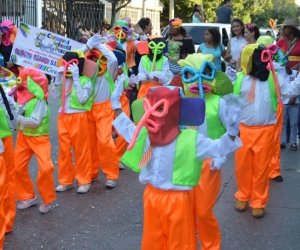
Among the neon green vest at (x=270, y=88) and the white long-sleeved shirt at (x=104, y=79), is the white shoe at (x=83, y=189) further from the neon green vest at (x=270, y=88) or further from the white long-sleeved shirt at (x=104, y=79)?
the neon green vest at (x=270, y=88)

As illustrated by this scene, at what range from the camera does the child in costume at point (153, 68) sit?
8016mm

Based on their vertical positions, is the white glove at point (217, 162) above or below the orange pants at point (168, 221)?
above

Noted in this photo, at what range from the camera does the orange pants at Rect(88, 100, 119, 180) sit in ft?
22.0

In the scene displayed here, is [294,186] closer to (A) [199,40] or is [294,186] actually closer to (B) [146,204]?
(B) [146,204]

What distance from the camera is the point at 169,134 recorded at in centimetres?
379

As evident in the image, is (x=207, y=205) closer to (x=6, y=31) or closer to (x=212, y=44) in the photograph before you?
(x=212, y=44)

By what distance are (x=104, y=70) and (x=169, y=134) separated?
10.3 ft

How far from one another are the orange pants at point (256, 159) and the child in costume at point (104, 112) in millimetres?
1696

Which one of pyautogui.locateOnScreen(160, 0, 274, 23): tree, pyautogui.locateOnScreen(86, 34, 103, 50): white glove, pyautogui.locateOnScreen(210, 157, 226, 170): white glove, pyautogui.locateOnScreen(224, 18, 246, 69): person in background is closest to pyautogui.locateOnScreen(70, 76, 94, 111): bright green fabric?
Answer: pyautogui.locateOnScreen(86, 34, 103, 50): white glove

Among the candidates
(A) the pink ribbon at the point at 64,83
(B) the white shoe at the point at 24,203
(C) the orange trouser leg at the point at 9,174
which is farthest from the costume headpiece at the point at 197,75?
(B) the white shoe at the point at 24,203

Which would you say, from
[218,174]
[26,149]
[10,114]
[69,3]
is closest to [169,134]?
[218,174]

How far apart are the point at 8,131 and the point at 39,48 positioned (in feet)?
7.24

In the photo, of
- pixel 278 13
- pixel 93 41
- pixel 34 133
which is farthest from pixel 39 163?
pixel 278 13

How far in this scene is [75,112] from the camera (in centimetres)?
645
